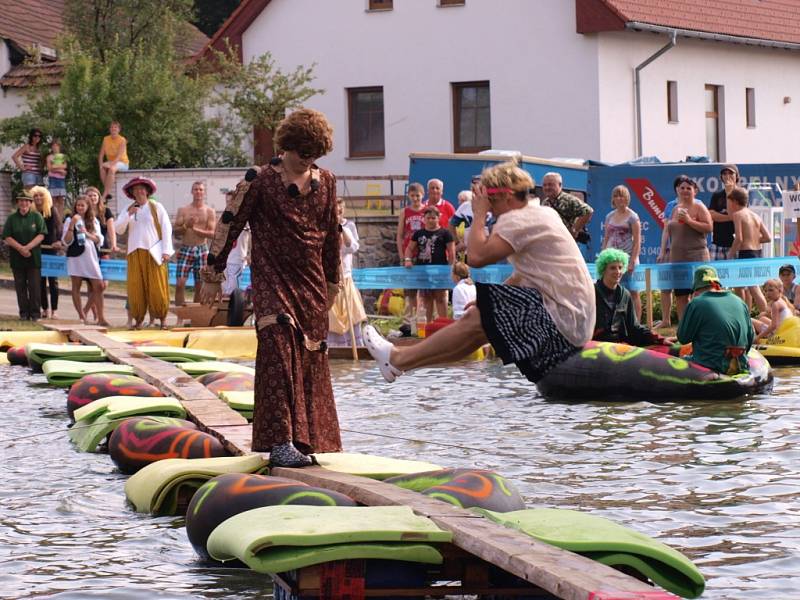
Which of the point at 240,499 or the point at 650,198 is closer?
the point at 240,499

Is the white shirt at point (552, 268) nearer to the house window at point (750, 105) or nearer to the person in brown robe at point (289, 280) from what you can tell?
the person in brown robe at point (289, 280)

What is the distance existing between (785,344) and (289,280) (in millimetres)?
9692

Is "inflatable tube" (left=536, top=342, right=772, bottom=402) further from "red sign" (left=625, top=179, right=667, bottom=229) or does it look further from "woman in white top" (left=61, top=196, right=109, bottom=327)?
Result: "red sign" (left=625, top=179, right=667, bottom=229)

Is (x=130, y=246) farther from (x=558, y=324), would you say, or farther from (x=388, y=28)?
(x=388, y=28)

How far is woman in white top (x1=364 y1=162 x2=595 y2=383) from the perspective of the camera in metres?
8.77

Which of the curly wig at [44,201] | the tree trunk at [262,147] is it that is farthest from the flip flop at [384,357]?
the tree trunk at [262,147]

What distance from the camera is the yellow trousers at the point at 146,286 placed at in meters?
20.7

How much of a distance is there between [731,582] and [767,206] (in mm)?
17355

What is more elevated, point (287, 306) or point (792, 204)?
point (792, 204)

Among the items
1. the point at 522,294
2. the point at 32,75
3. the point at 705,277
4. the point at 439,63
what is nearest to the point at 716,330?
the point at 705,277

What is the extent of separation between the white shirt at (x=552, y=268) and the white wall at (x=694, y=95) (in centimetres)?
2693

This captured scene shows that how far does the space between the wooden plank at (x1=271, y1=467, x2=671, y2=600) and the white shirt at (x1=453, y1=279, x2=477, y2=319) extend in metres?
10.6

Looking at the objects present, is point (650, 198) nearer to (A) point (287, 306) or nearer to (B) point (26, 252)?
(B) point (26, 252)

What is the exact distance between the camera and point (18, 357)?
61.9ft
